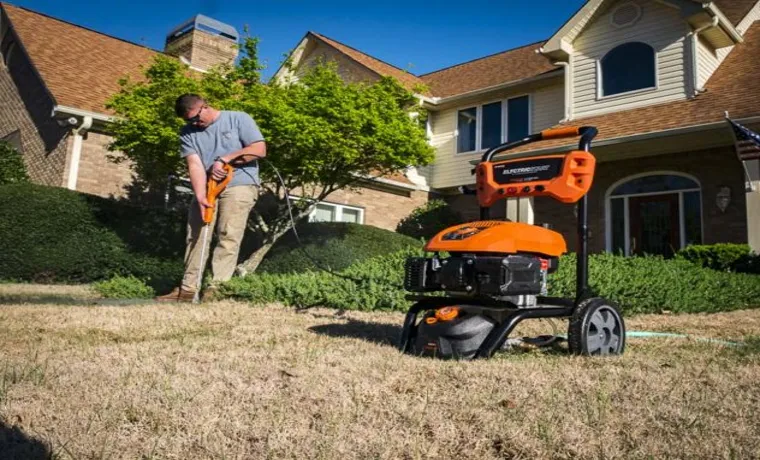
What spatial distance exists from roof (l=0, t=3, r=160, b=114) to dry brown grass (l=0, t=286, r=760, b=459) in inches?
420

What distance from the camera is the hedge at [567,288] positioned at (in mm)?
6176

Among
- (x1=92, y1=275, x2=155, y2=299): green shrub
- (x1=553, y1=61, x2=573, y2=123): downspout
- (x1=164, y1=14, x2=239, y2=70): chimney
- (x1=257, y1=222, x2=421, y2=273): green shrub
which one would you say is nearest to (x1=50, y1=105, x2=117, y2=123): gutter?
(x1=257, y1=222, x2=421, y2=273): green shrub

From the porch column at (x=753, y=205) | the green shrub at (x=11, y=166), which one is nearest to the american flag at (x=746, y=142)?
the porch column at (x=753, y=205)

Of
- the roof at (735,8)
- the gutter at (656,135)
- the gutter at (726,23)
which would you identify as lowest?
the gutter at (656,135)

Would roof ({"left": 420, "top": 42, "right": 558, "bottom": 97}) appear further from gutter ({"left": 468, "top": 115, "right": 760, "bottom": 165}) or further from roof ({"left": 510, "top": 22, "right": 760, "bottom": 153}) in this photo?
gutter ({"left": 468, "top": 115, "right": 760, "bottom": 165})

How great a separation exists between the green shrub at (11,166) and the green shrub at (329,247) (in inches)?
251

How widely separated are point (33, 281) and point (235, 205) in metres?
5.63

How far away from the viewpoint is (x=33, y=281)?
9.54 metres

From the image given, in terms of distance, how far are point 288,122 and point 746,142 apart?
756 cm

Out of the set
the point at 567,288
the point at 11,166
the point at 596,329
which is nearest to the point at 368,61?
the point at 11,166

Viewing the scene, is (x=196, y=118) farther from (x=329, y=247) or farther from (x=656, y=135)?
(x=656, y=135)

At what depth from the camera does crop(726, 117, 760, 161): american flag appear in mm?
9562

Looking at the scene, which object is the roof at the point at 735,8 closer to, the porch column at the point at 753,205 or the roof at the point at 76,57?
the porch column at the point at 753,205

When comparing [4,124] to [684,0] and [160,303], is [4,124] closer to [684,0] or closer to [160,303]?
[160,303]
